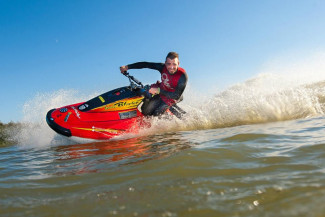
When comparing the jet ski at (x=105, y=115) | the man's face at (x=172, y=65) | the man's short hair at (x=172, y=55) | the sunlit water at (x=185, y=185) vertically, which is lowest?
the sunlit water at (x=185, y=185)

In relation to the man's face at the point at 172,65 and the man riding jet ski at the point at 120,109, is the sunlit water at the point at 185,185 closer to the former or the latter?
the man riding jet ski at the point at 120,109

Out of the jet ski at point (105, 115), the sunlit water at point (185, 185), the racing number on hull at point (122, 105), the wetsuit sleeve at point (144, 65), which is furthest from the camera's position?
the wetsuit sleeve at point (144, 65)

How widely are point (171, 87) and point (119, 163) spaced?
3415mm

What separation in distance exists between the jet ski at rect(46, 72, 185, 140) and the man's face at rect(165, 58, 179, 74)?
26.7 inches

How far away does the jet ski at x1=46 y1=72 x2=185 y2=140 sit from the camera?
18.1 feet

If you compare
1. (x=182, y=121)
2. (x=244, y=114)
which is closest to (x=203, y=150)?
(x=182, y=121)

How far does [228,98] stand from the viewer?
763 centimetres

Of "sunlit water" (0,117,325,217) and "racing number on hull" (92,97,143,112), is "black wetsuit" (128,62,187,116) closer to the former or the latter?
"racing number on hull" (92,97,143,112)

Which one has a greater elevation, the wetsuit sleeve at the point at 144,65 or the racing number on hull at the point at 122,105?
the wetsuit sleeve at the point at 144,65

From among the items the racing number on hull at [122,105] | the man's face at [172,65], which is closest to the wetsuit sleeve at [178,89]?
the man's face at [172,65]

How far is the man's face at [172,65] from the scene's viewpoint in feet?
19.0

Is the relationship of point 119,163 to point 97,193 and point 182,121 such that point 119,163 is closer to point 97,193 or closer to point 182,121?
point 97,193

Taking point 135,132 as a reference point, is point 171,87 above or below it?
above

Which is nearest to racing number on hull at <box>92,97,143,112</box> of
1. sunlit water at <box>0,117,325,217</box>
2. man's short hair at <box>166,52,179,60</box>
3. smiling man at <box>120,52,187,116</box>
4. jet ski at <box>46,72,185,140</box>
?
jet ski at <box>46,72,185,140</box>
